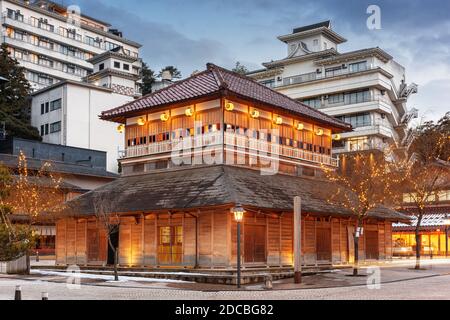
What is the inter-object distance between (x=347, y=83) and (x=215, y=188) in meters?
48.9

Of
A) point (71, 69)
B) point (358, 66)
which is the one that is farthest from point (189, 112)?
point (71, 69)

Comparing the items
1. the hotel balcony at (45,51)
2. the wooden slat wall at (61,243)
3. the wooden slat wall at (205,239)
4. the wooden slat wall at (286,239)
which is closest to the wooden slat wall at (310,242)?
the wooden slat wall at (286,239)

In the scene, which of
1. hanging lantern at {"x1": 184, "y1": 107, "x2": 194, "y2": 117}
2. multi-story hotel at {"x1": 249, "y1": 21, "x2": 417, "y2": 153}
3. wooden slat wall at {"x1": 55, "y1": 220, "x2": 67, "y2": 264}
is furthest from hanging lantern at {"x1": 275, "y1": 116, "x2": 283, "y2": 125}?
multi-story hotel at {"x1": 249, "y1": 21, "x2": 417, "y2": 153}

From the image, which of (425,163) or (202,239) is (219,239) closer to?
(202,239)

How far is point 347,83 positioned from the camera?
77.2 m

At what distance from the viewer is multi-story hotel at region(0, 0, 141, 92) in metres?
88.9

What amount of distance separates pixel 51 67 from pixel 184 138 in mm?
63845

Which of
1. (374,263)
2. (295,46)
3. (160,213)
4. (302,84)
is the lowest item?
(374,263)

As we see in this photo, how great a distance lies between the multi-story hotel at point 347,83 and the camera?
75500mm

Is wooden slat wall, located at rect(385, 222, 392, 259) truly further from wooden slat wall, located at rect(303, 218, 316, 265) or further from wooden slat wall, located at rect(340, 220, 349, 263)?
wooden slat wall, located at rect(303, 218, 316, 265)
